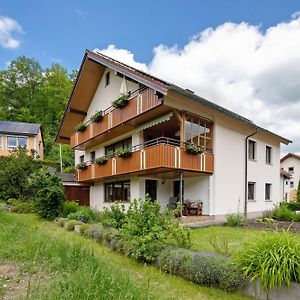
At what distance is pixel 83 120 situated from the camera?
26812 mm

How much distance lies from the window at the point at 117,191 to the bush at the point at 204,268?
1199cm

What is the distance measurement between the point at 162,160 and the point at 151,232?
670cm

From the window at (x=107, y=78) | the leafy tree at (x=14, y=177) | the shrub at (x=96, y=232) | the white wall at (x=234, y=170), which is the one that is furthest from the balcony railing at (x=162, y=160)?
the leafy tree at (x=14, y=177)

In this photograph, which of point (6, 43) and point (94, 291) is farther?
point (6, 43)

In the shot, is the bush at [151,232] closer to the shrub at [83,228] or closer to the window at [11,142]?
the shrub at [83,228]

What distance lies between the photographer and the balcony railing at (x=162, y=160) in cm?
1396

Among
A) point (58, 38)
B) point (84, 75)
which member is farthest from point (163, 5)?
point (84, 75)

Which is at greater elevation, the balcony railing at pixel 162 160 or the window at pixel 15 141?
the window at pixel 15 141

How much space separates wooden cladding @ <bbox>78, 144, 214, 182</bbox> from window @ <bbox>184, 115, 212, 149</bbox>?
0.88 m

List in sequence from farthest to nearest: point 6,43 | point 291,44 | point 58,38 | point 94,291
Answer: point 6,43, point 58,38, point 291,44, point 94,291

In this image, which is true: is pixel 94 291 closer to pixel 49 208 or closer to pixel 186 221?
pixel 186 221

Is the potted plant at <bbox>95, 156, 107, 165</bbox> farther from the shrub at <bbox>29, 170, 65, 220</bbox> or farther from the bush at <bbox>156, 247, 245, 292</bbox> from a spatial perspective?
the bush at <bbox>156, 247, 245, 292</bbox>

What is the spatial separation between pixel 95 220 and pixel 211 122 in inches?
345

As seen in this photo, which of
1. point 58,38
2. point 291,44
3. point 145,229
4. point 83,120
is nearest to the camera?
point 145,229
